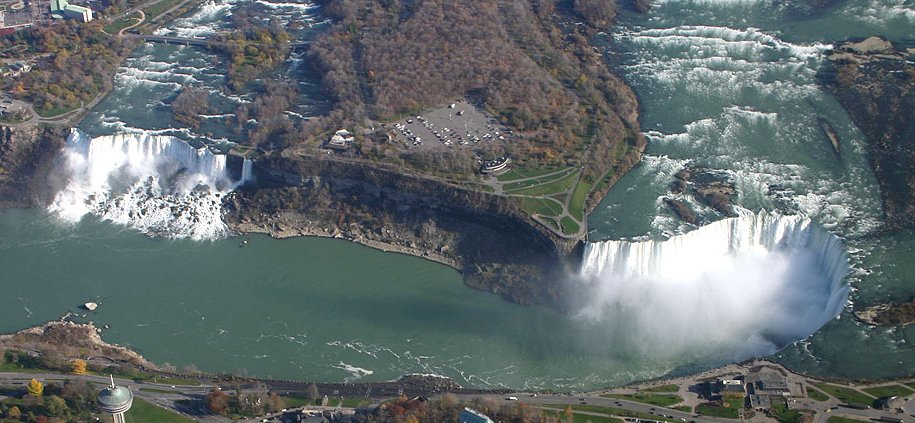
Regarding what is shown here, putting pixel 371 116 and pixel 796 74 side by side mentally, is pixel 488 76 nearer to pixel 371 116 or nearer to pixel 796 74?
pixel 371 116

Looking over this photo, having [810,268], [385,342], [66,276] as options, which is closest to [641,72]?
[810,268]

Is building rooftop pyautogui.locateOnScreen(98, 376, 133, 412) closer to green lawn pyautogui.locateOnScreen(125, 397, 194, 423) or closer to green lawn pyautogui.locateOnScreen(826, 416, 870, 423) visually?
green lawn pyautogui.locateOnScreen(125, 397, 194, 423)

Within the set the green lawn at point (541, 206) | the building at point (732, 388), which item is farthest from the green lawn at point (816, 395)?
the green lawn at point (541, 206)

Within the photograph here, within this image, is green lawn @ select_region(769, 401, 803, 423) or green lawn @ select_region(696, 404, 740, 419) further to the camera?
green lawn @ select_region(696, 404, 740, 419)

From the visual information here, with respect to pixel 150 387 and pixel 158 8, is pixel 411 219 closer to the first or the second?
pixel 150 387

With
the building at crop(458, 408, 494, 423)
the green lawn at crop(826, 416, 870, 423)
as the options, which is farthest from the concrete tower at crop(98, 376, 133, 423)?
the green lawn at crop(826, 416, 870, 423)
